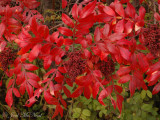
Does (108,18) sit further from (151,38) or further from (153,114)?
(153,114)

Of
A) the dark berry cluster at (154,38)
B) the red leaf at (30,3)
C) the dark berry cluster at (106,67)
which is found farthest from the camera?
the red leaf at (30,3)

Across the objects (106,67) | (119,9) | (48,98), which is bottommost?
(48,98)

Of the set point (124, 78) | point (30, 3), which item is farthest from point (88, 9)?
point (30, 3)

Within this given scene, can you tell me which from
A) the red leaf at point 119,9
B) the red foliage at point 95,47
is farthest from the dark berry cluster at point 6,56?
the red leaf at point 119,9

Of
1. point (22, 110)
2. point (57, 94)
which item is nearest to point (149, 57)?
point (57, 94)

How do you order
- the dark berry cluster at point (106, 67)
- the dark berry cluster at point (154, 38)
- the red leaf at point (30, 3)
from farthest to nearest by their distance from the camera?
the red leaf at point (30, 3), the dark berry cluster at point (106, 67), the dark berry cluster at point (154, 38)

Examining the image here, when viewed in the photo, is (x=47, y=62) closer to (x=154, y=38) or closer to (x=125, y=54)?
(x=125, y=54)

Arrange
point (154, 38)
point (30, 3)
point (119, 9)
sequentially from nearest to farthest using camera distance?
point (154, 38)
point (119, 9)
point (30, 3)

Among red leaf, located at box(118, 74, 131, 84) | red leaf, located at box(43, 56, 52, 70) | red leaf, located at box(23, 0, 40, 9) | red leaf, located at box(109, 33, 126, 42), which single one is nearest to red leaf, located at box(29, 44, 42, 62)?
red leaf, located at box(43, 56, 52, 70)

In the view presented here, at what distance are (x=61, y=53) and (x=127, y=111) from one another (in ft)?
3.62

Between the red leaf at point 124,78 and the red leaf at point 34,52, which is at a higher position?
the red leaf at point 34,52

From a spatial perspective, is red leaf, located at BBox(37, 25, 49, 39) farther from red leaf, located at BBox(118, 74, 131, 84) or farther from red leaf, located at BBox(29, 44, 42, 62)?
red leaf, located at BBox(118, 74, 131, 84)

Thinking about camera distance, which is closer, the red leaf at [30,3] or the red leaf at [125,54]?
the red leaf at [125,54]

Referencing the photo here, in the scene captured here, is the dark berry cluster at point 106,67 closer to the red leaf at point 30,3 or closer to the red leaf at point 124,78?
the red leaf at point 124,78
